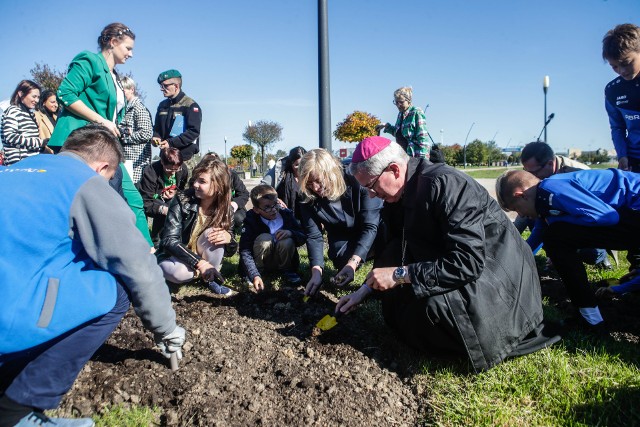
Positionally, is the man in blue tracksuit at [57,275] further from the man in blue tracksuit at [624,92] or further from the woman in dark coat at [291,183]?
the man in blue tracksuit at [624,92]

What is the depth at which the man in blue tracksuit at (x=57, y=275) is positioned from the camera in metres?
1.79

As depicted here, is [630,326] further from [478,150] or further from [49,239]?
[478,150]

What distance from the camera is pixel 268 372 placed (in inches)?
105

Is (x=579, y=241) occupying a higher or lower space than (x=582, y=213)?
lower

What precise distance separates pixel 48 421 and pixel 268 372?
1.12 m

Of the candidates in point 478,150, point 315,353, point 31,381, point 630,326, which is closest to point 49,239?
point 31,381

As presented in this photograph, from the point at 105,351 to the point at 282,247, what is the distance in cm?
192

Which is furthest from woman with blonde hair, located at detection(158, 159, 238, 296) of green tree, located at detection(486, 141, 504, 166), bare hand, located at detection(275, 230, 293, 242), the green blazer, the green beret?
green tree, located at detection(486, 141, 504, 166)

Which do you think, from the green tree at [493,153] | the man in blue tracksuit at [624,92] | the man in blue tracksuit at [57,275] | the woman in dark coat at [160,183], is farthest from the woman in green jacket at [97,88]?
the green tree at [493,153]

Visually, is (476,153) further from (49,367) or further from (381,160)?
(49,367)

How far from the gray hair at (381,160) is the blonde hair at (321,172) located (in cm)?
110

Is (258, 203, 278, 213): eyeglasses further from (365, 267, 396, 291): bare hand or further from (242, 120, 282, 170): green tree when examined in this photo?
(242, 120, 282, 170): green tree

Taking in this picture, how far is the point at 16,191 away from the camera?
1.81 m

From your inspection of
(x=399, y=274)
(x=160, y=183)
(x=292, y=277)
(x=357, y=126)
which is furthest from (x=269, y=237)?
(x=357, y=126)
